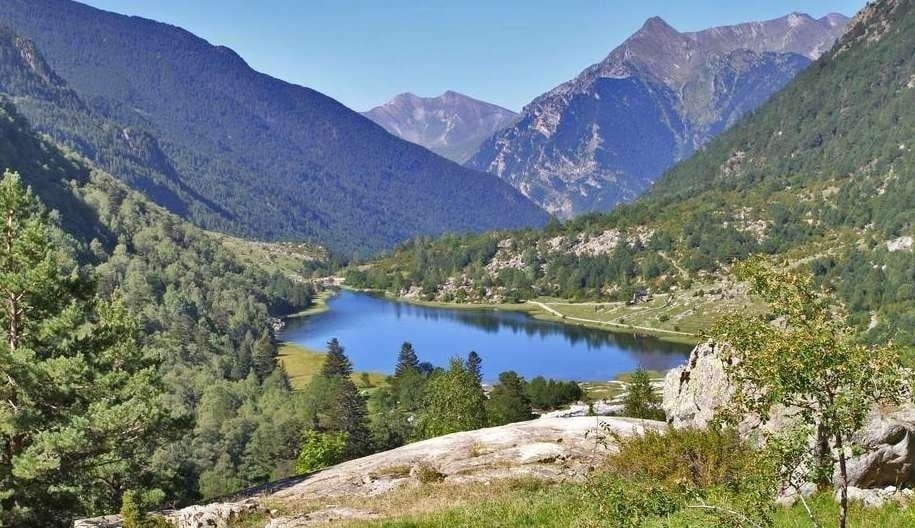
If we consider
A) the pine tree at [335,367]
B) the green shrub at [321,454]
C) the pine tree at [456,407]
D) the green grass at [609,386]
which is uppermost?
the pine tree at [456,407]

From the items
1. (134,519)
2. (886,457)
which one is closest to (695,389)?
(886,457)

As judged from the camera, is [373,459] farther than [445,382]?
No

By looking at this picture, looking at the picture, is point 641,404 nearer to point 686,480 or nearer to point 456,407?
point 456,407

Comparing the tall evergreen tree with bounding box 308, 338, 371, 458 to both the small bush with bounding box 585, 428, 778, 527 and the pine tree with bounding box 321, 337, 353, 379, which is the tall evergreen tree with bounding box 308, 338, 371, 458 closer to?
the pine tree with bounding box 321, 337, 353, 379

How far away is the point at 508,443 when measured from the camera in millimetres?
36469

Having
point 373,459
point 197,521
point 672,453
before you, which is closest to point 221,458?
point 373,459

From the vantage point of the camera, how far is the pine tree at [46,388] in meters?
27.9

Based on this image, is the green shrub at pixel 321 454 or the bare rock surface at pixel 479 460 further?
the green shrub at pixel 321 454

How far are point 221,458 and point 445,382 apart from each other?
4719 centimetres

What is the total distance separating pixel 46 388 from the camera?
2964cm

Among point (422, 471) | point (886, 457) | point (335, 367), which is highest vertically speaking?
point (886, 457)

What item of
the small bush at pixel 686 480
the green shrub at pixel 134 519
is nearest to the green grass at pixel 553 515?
the small bush at pixel 686 480

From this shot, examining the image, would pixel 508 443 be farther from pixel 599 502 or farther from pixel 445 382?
pixel 445 382

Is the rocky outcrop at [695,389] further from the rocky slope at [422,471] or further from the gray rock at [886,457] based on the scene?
the gray rock at [886,457]
